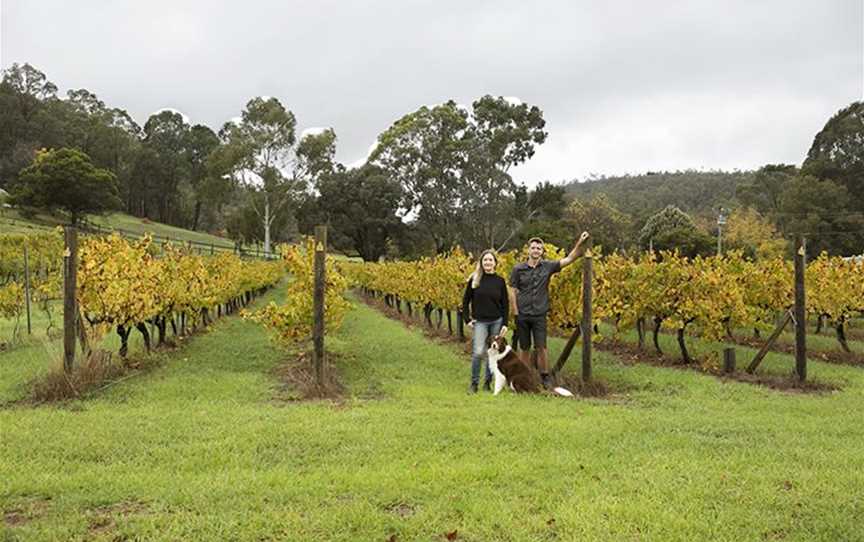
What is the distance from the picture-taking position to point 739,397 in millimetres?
7379

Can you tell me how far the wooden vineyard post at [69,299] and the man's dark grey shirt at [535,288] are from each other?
504 cm

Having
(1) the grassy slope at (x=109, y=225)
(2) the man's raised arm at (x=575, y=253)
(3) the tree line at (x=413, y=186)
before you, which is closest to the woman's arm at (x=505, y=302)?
(2) the man's raised arm at (x=575, y=253)

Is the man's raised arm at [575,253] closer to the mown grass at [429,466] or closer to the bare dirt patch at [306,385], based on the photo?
the mown grass at [429,466]

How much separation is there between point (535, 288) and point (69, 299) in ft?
17.2

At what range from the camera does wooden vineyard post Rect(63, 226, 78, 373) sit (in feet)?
23.0

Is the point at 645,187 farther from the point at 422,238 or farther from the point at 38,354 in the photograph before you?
the point at 38,354

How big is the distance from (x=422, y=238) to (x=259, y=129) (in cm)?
1391

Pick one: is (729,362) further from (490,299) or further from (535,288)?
(490,299)

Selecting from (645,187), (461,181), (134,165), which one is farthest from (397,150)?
(645,187)

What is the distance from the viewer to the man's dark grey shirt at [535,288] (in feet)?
23.6

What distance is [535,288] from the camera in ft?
23.6

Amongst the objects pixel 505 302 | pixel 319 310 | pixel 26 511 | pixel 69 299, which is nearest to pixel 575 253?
pixel 505 302

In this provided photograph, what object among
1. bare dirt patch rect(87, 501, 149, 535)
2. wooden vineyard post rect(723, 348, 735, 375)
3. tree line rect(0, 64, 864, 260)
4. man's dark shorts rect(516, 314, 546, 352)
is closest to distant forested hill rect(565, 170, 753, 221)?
tree line rect(0, 64, 864, 260)

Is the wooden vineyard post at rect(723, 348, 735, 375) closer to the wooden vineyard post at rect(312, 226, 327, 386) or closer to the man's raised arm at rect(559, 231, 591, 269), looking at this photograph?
the man's raised arm at rect(559, 231, 591, 269)
